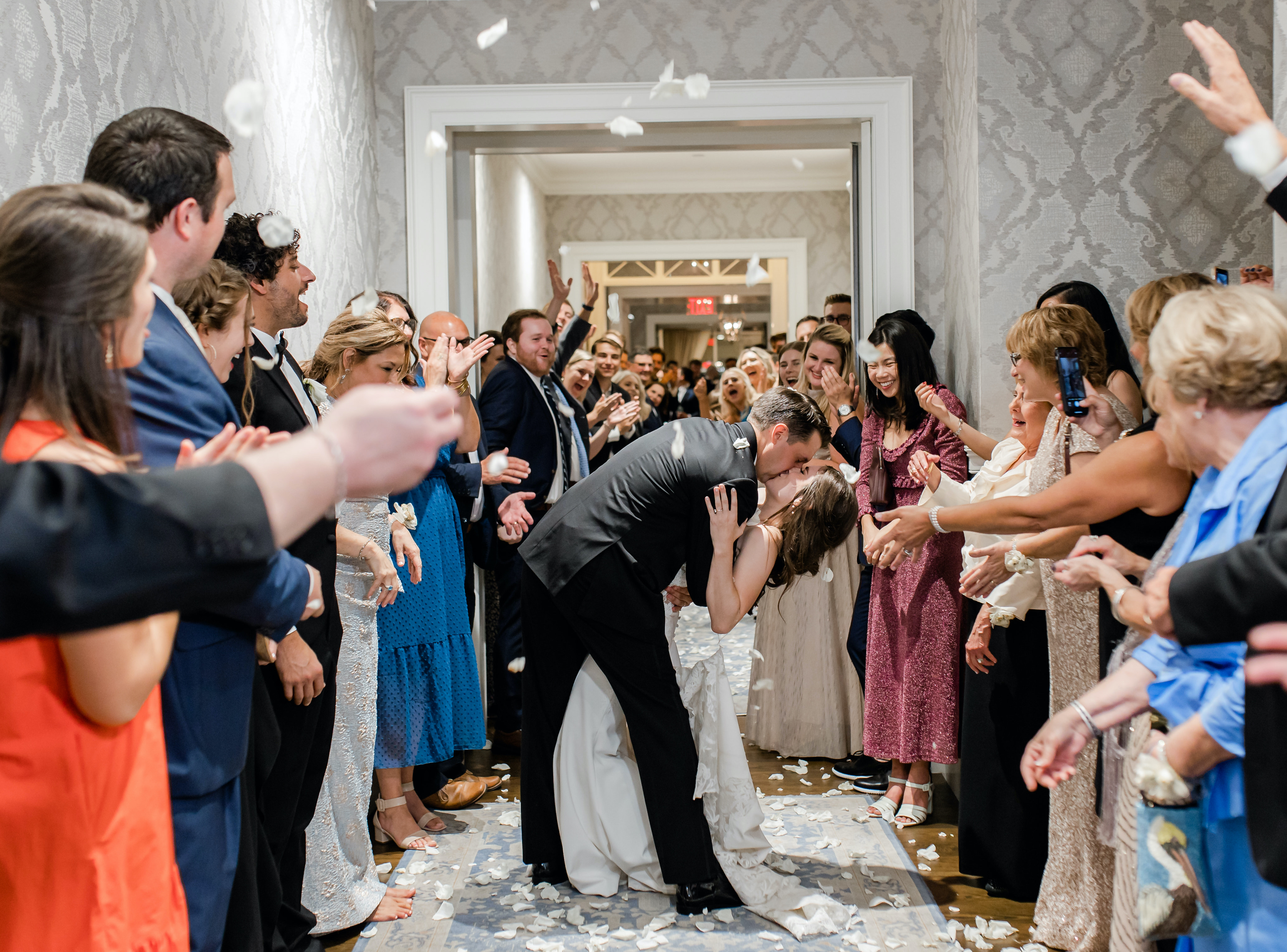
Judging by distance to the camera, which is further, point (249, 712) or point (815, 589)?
point (815, 589)

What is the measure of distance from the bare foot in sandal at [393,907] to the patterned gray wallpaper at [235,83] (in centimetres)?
171

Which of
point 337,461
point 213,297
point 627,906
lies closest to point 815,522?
point 627,906

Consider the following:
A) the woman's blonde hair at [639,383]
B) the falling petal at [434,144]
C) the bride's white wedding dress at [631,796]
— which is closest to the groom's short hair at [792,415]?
the bride's white wedding dress at [631,796]

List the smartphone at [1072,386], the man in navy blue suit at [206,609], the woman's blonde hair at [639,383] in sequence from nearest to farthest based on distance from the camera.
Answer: the man in navy blue suit at [206,609] < the smartphone at [1072,386] < the woman's blonde hair at [639,383]

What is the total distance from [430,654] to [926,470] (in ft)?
5.13

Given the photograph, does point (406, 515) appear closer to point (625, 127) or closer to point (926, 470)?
point (926, 470)

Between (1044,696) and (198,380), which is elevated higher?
(198,380)

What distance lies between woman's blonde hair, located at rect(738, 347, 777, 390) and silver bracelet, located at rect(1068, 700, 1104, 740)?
396 cm

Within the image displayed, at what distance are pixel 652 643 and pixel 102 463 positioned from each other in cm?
169

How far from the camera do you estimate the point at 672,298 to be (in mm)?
9750

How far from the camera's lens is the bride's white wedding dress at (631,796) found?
2555mm

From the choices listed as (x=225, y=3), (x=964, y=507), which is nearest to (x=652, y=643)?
(x=964, y=507)

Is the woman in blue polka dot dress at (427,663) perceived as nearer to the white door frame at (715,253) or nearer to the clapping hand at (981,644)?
the clapping hand at (981,644)

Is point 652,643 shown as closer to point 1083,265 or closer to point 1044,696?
point 1044,696
